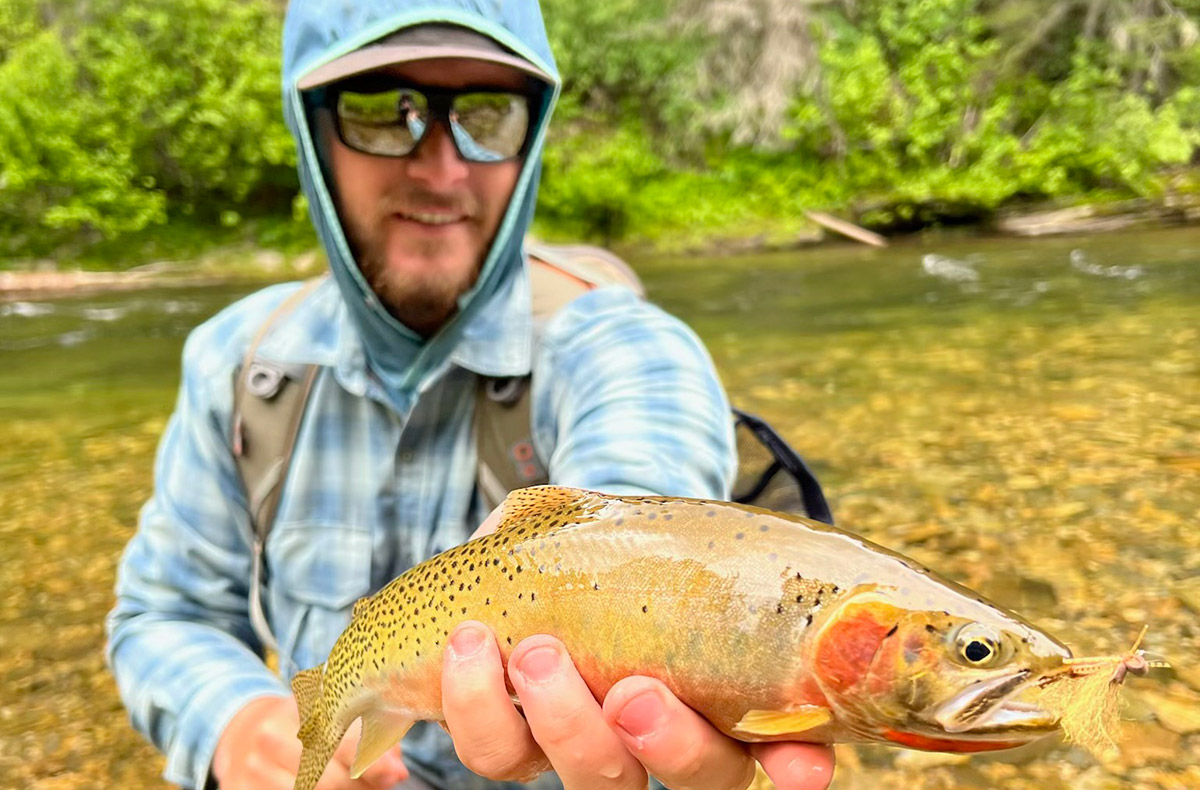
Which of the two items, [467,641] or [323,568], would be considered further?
[323,568]

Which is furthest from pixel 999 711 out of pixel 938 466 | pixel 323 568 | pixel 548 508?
pixel 938 466

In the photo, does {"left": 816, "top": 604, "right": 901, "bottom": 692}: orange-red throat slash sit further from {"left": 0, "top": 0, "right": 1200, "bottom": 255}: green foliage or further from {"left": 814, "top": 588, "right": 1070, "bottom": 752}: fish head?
{"left": 0, "top": 0, "right": 1200, "bottom": 255}: green foliage

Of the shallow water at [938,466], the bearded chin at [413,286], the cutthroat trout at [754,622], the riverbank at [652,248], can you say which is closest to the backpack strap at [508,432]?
the bearded chin at [413,286]

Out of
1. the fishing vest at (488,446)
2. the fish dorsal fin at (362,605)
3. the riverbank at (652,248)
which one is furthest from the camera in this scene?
the riverbank at (652,248)

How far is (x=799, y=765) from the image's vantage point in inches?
46.3

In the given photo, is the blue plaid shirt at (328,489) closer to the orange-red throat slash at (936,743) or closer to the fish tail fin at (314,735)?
the fish tail fin at (314,735)

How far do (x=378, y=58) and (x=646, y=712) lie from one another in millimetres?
1506

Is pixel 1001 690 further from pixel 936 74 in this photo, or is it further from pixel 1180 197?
pixel 936 74

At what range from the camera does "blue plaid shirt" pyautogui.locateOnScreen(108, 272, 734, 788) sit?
198 centimetres

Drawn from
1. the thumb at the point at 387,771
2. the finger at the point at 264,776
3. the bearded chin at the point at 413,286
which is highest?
the bearded chin at the point at 413,286

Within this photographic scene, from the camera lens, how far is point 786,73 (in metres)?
25.3

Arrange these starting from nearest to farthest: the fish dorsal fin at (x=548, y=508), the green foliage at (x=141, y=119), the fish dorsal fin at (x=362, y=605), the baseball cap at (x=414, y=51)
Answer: the fish dorsal fin at (x=548, y=508) < the fish dorsal fin at (x=362, y=605) < the baseball cap at (x=414, y=51) < the green foliage at (x=141, y=119)

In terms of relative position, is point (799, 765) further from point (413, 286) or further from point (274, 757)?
point (413, 286)

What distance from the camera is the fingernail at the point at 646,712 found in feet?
3.89
